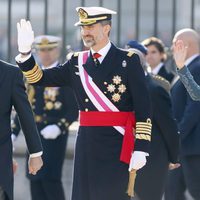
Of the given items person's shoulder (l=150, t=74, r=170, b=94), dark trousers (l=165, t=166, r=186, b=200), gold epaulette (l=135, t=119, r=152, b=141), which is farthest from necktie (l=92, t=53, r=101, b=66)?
dark trousers (l=165, t=166, r=186, b=200)

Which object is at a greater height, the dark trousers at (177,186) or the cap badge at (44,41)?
the cap badge at (44,41)

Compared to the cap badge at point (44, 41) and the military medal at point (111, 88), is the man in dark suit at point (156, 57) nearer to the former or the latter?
the cap badge at point (44, 41)

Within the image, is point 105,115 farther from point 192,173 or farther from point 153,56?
point 153,56

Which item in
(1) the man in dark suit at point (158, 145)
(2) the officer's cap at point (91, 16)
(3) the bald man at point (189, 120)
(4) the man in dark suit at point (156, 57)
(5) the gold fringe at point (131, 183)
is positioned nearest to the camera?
(5) the gold fringe at point (131, 183)

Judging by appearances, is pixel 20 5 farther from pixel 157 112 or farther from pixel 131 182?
pixel 131 182

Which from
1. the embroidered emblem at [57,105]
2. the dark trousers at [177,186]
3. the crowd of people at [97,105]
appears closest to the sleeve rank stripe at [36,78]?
the crowd of people at [97,105]

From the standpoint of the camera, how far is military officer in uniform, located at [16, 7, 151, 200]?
5.63 metres

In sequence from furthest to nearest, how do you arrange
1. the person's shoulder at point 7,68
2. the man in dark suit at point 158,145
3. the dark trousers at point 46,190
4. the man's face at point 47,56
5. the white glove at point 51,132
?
the man's face at point 47,56, the dark trousers at point 46,190, the white glove at point 51,132, the man in dark suit at point 158,145, the person's shoulder at point 7,68

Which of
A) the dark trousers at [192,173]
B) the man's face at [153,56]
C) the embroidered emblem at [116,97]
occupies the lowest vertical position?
the dark trousers at [192,173]

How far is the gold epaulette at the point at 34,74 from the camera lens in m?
5.77

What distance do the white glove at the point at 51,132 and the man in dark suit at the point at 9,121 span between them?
2.29m

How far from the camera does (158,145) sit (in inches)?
259

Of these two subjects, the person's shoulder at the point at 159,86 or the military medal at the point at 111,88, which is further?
the person's shoulder at the point at 159,86

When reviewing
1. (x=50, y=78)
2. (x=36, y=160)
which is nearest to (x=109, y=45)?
(x=50, y=78)
